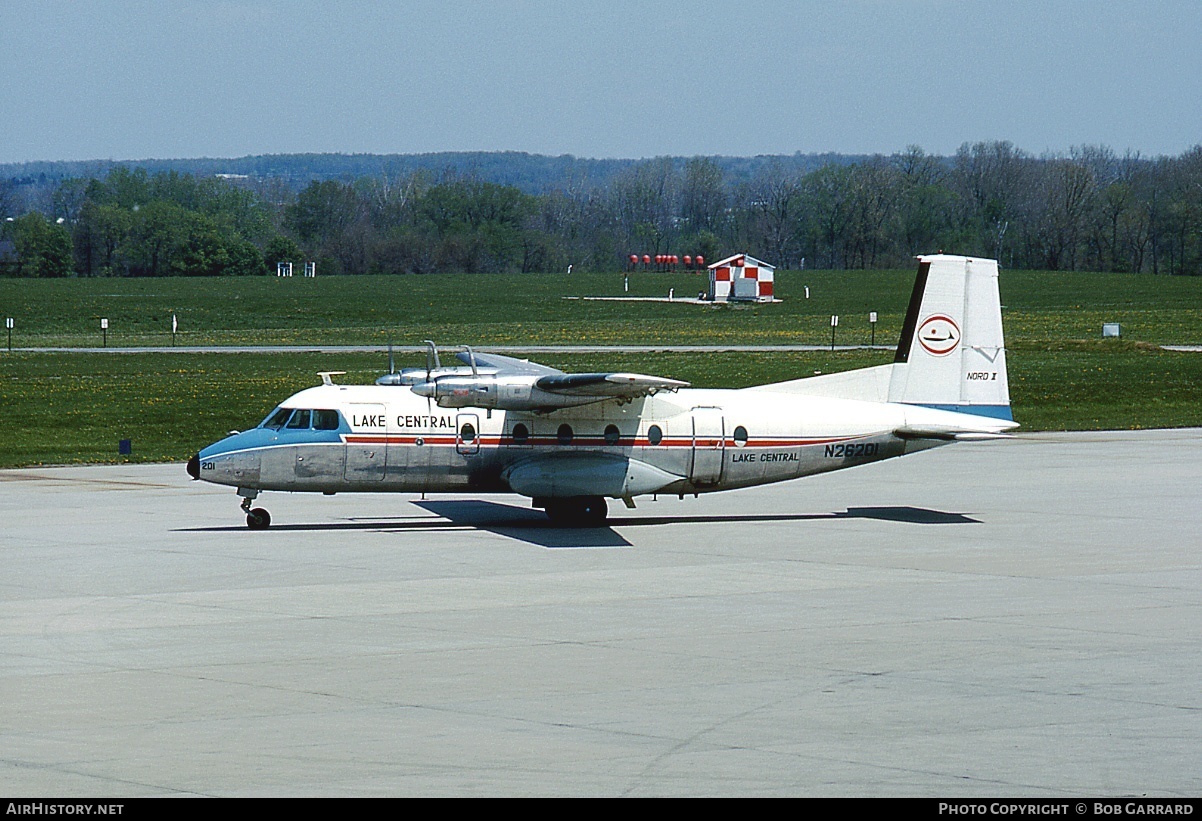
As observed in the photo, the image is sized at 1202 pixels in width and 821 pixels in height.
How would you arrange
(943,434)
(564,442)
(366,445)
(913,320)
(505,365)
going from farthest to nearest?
(913,320)
(943,434)
(505,365)
(564,442)
(366,445)

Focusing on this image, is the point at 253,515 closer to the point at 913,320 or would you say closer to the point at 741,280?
the point at 913,320

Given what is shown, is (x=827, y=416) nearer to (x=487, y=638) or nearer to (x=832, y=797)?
(x=487, y=638)

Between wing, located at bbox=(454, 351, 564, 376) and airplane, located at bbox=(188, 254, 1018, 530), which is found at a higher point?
wing, located at bbox=(454, 351, 564, 376)

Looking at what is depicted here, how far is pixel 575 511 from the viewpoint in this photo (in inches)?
1054

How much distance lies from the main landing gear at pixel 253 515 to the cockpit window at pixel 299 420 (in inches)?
54.3

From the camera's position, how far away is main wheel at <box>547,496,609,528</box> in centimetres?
2670

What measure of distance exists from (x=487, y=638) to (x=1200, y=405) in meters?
42.4

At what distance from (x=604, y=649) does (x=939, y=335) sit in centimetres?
1378

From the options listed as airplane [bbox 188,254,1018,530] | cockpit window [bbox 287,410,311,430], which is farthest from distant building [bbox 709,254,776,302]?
cockpit window [bbox 287,410,311,430]

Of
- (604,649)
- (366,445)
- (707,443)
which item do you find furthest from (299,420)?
(604,649)

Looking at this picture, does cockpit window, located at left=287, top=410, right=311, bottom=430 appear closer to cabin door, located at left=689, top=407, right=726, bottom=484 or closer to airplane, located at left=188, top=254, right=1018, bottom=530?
airplane, located at left=188, top=254, right=1018, bottom=530

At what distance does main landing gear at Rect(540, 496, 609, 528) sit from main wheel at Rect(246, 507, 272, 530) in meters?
4.88

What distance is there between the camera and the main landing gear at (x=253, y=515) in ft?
84.9

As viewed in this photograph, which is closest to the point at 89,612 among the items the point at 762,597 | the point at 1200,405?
the point at 762,597
